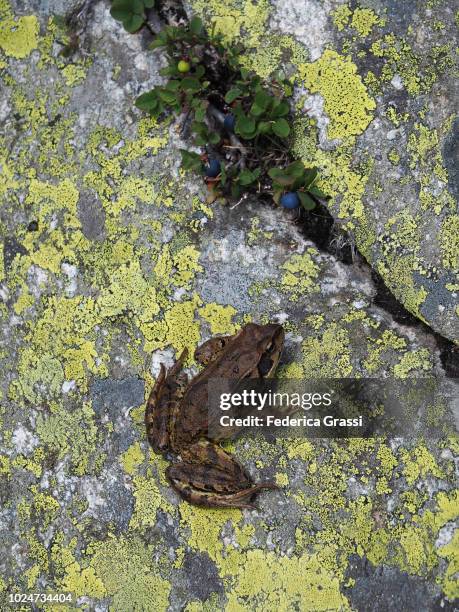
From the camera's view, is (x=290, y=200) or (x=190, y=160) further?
(x=190, y=160)

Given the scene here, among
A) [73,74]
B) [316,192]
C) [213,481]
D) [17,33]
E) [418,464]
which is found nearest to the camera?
[418,464]

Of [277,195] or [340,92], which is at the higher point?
[340,92]

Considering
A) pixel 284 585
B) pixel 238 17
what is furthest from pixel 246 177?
pixel 284 585

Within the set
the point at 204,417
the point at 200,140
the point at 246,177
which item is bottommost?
the point at 204,417

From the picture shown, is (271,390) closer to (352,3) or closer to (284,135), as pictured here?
(284,135)

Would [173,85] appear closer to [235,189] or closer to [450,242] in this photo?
[235,189]

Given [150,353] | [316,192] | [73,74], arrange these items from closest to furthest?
1. [316,192]
2. [150,353]
3. [73,74]

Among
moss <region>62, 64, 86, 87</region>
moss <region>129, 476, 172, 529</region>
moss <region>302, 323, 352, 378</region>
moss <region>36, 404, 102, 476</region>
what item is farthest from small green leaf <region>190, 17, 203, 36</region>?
moss <region>129, 476, 172, 529</region>
